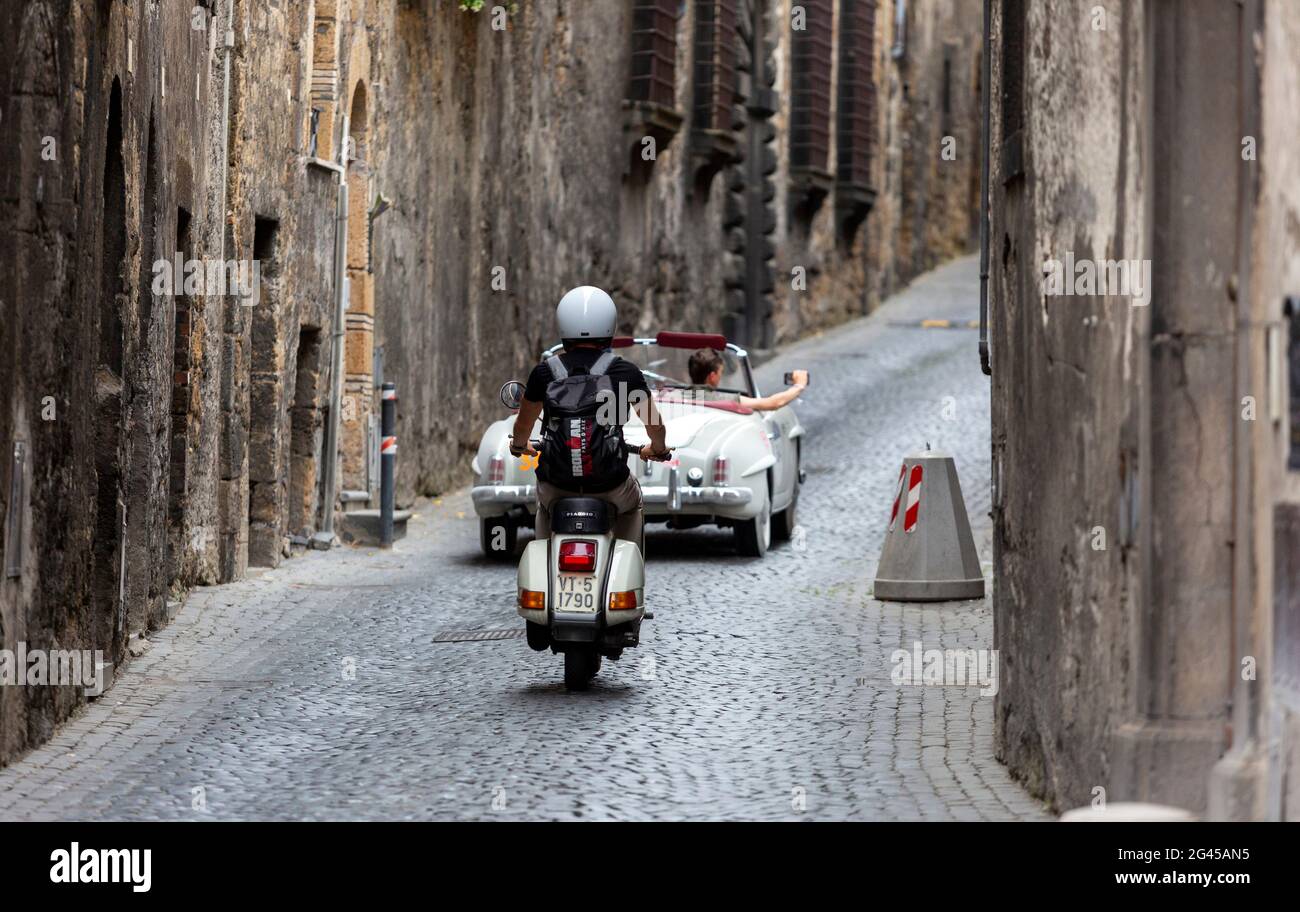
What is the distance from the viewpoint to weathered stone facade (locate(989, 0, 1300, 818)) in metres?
5.77

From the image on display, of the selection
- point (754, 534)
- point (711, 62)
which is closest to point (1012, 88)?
point (754, 534)

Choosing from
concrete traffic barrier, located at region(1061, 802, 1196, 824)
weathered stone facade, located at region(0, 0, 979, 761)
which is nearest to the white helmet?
weathered stone facade, located at region(0, 0, 979, 761)

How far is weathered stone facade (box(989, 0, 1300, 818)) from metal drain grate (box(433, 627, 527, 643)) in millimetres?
4476

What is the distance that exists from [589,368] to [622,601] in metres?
0.98

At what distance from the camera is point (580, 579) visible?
8828mm

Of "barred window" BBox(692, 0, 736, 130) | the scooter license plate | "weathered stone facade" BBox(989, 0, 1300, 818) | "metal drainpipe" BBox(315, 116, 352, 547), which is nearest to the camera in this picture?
"weathered stone facade" BBox(989, 0, 1300, 818)

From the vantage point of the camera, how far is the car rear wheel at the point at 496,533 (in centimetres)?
1405

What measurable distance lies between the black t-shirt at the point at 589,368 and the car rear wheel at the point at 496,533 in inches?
195

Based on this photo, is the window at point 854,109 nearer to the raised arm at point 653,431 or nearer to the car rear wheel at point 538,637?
the raised arm at point 653,431

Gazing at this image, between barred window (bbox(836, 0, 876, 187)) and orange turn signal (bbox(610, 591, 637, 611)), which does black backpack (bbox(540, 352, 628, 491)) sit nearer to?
orange turn signal (bbox(610, 591, 637, 611))

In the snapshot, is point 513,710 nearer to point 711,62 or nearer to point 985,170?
point 985,170

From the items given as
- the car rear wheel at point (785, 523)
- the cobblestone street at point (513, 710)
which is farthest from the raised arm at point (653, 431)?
the car rear wheel at point (785, 523)
